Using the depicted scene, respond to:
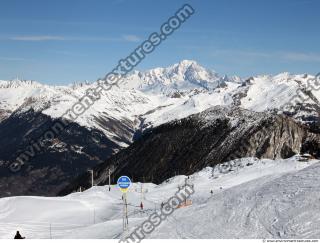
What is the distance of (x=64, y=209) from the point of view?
7056 cm

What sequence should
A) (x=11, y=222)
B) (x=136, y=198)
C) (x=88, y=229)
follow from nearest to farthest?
(x=88, y=229), (x=11, y=222), (x=136, y=198)

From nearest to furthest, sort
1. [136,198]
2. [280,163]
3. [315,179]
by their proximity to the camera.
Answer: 1. [315,179]
2. [136,198]
3. [280,163]

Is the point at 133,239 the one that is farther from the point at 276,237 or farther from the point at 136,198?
the point at 136,198

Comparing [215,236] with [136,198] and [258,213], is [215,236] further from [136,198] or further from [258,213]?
[136,198]

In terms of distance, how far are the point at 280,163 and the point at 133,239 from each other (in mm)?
88831

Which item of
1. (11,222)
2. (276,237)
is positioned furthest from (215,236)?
(11,222)

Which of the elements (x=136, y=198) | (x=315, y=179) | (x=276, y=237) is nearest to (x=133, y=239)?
(x=276, y=237)

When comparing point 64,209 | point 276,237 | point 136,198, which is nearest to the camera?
point 276,237

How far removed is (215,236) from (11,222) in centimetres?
3353

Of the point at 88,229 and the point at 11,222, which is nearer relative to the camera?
the point at 88,229

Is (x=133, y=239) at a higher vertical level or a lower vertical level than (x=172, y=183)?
lower

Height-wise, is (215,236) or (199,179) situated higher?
(199,179)

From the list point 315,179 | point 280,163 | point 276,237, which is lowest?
point 276,237

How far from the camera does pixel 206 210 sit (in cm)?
3859
